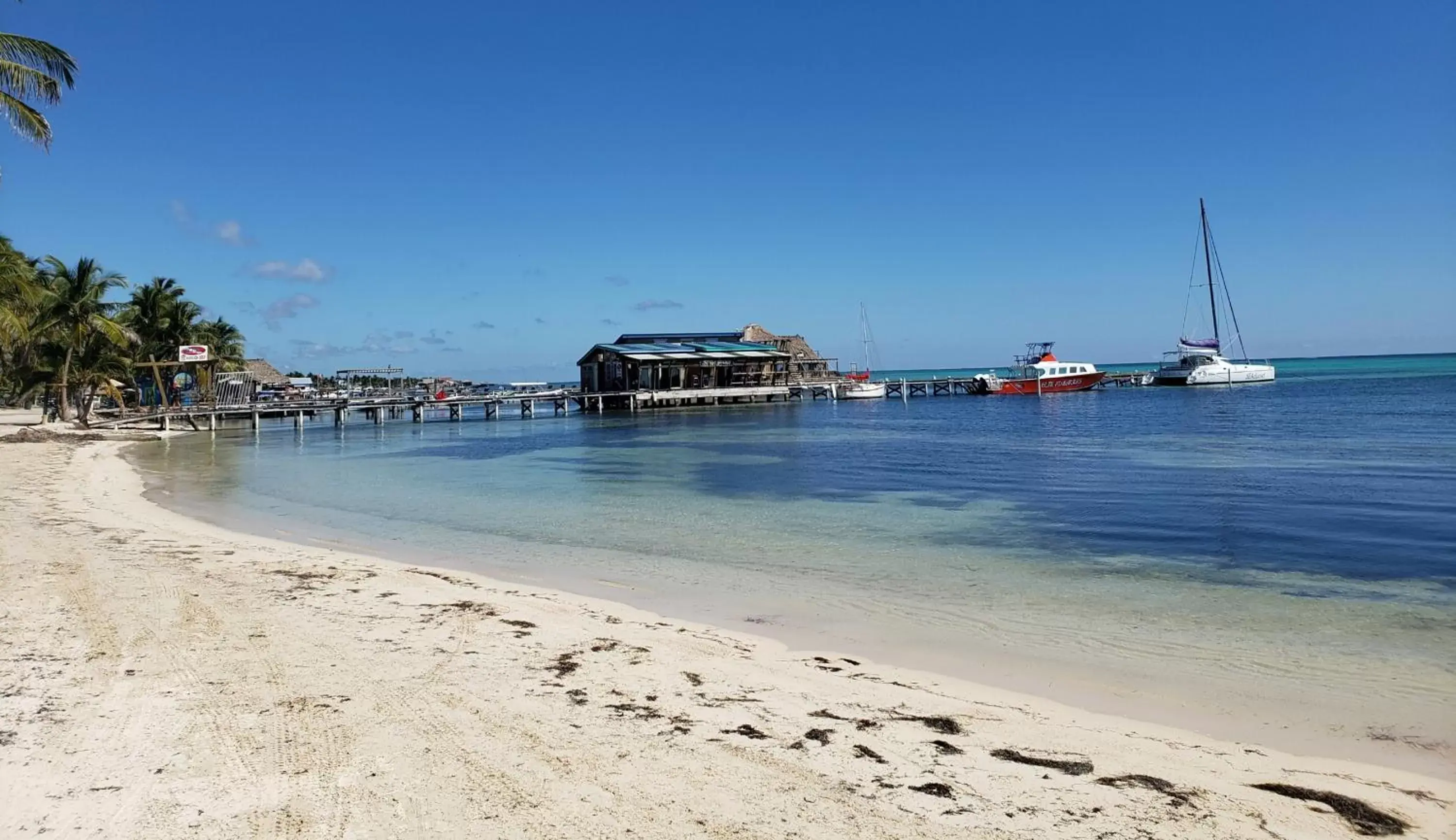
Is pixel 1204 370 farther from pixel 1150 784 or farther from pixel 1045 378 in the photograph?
pixel 1150 784

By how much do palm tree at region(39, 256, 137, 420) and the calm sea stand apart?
6.92 metres

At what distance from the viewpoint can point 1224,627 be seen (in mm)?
7715

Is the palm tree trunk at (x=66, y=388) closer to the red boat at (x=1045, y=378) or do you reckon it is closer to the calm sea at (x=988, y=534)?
the calm sea at (x=988, y=534)

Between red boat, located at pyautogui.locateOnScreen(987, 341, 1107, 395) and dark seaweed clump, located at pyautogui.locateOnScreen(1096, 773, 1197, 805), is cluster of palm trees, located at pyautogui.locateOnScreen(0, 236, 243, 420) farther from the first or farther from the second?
red boat, located at pyautogui.locateOnScreen(987, 341, 1107, 395)

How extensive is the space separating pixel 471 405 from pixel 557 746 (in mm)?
61223

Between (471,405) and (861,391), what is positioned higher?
(861,391)

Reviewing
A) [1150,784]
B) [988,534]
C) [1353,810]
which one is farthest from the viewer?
[988,534]

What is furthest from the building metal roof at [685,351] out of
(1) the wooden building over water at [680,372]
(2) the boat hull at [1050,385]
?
(2) the boat hull at [1050,385]

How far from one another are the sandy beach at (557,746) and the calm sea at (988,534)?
142cm

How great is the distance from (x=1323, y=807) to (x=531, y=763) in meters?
3.91

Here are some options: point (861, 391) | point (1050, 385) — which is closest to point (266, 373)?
point (861, 391)

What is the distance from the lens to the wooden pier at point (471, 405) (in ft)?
140

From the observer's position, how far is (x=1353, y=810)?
156 inches

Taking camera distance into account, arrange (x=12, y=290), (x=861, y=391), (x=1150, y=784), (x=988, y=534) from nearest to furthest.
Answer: (x=1150, y=784) → (x=988, y=534) → (x=12, y=290) → (x=861, y=391)
